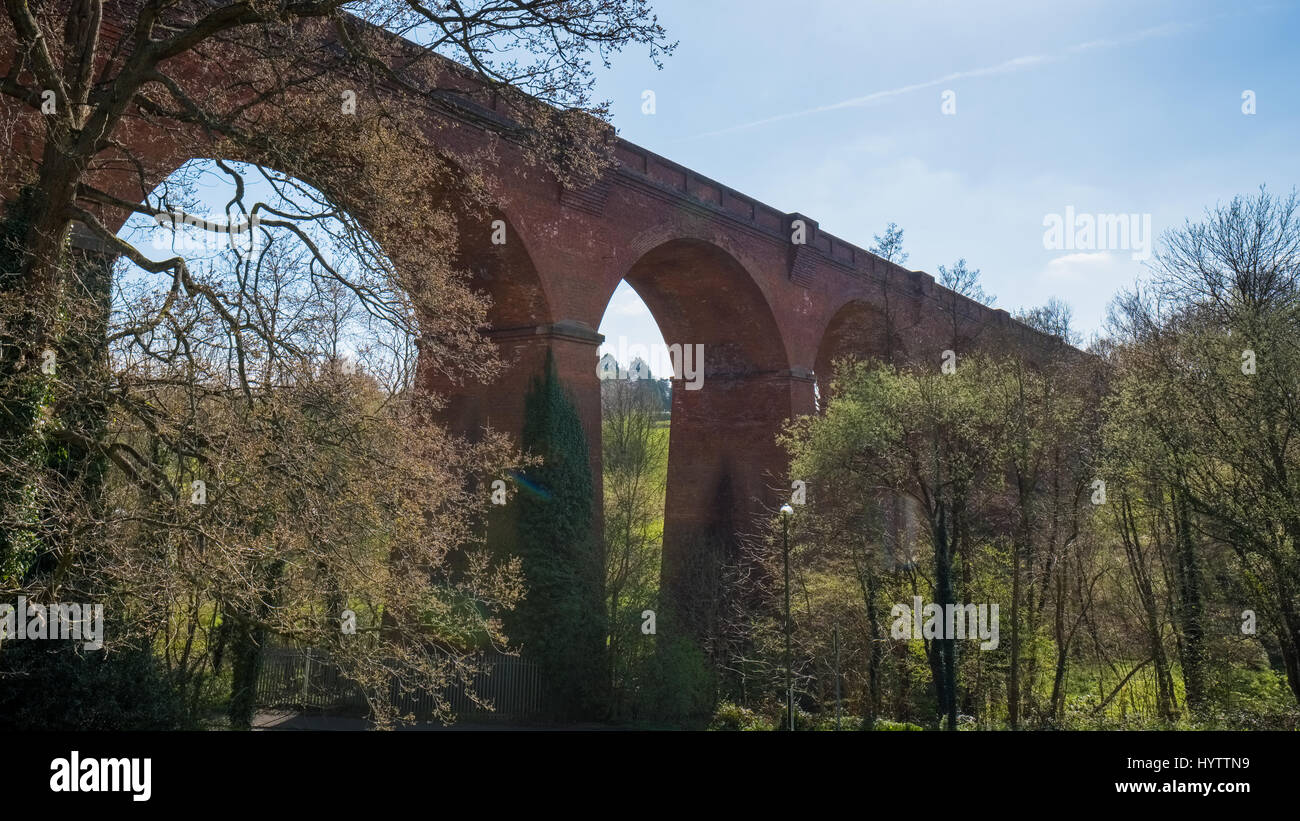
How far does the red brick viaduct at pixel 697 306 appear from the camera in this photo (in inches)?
543

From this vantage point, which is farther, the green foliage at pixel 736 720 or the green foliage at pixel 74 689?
the green foliage at pixel 736 720

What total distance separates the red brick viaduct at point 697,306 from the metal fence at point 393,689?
290 cm

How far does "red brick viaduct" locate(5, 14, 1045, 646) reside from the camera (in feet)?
45.2

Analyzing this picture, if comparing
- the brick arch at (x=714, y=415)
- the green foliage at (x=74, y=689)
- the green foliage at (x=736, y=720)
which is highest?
the brick arch at (x=714, y=415)

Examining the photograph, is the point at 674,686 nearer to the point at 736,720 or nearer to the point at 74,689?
the point at 736,720

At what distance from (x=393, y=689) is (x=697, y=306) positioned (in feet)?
30.2

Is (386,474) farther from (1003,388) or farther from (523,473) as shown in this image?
(1003,388)

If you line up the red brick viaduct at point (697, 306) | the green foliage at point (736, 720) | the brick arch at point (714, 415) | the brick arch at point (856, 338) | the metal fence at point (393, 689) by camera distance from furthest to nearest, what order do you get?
the brick arch at point (856, 338) < the brick arch at point (714, 415) < the green foliage at point (736, 720) < the red brick viaduct at point (697, 306) < the metal fence at point (393, 689)

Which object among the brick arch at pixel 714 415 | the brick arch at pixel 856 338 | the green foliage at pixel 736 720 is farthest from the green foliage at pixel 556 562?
the brick arch at pixel 856 338

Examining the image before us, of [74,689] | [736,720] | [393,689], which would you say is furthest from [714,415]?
[74,689]

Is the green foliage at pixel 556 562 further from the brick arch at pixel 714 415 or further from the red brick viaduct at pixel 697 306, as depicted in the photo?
the brick arch at pixel 714 415
